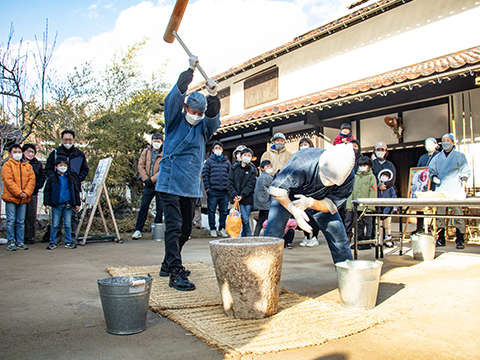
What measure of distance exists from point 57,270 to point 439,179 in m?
6.08

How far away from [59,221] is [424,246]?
566 centimetres

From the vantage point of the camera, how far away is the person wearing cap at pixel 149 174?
7242 mm

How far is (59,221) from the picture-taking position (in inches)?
247

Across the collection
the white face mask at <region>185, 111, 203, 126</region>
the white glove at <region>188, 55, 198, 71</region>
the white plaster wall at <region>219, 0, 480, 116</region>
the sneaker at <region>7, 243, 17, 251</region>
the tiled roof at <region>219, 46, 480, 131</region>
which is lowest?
the sneaker at <region>7, 243, 17, 251</region>

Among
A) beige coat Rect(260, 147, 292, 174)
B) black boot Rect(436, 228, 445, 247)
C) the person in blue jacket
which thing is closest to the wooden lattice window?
beige coat Rect(260, 147, 292, 174)

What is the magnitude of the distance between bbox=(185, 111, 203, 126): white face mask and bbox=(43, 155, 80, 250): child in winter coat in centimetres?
358

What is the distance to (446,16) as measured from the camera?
8.12 metres

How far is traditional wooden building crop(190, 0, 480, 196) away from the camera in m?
7.12

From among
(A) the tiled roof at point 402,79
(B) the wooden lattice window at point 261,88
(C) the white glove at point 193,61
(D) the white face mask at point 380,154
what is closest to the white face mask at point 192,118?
(C) the white glove at point 193,61

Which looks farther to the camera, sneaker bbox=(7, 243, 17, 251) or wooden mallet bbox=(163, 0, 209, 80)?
sneaker bbox=(7, 243, 17, 251)

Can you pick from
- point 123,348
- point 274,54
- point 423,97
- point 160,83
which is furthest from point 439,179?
point 160,83

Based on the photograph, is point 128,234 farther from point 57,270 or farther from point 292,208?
point 292,208

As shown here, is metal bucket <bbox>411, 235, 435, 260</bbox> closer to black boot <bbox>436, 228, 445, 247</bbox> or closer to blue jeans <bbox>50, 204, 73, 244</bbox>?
black boot <bbox>436, 228, 445, 247</bbox>

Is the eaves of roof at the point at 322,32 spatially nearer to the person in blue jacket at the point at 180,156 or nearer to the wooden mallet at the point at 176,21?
the wooden mallet at the point at 176,21
